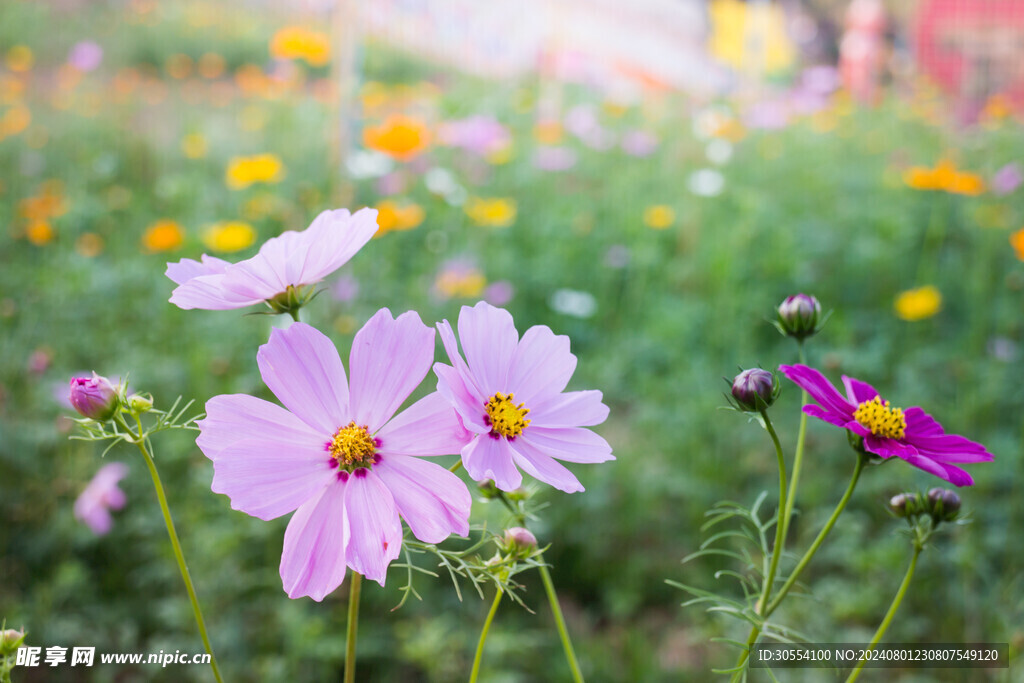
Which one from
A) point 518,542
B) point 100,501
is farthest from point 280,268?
point 100,501

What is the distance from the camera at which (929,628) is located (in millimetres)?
1106

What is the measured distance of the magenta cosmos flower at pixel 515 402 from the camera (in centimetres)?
30

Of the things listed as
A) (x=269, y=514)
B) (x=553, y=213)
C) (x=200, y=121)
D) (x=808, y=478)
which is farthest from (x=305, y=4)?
(x=269, y=514)

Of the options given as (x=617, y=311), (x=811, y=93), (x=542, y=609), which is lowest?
(x=542, y=609)

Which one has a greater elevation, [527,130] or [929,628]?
[527,130]

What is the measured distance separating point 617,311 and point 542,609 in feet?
3.14

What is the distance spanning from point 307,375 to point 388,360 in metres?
0.03

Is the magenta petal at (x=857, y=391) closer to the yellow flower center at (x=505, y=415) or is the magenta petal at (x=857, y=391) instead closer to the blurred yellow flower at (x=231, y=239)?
the yellow flower center at (x=505, y=415)

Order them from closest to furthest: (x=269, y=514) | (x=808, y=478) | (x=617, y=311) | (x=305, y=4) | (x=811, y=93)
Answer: (x=269, y=514), (x=808, y=478), (x=617, y=311), (x=811, y=93), (x=305, y=4)

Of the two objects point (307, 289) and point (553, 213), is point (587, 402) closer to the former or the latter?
point (307, 289)

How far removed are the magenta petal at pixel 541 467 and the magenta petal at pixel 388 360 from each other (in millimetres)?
53

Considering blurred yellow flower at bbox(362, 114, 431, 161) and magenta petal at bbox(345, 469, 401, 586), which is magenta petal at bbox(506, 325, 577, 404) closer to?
magenta petal at bbox(345, 469, 401, 586)

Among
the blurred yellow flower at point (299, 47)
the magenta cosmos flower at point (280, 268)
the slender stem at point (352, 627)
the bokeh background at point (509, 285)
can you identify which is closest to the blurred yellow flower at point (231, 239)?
the bokeh background at point (509, 285)

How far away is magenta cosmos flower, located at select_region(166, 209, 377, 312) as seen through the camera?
319mm
